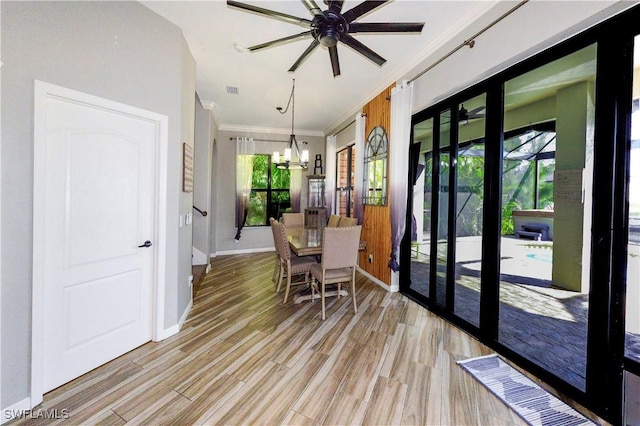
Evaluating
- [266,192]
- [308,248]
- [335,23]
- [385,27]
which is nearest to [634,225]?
[385,27]

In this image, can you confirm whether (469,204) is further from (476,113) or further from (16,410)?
(16,410)

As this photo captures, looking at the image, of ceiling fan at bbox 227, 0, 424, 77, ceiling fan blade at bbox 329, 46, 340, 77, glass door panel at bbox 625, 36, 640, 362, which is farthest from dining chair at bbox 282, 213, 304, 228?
glass door panel at bbox 625, 36, 640, 362

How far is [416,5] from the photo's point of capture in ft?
7.51

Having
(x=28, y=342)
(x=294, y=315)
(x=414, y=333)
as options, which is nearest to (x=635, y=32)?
(x=414, y=333)

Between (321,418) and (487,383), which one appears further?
(487,383)

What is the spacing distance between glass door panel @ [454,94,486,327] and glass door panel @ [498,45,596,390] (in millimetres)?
241

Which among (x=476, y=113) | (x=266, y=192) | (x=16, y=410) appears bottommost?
(x=16, y=410)

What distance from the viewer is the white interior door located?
5.98 feet

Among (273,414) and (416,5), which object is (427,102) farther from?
(273,414)

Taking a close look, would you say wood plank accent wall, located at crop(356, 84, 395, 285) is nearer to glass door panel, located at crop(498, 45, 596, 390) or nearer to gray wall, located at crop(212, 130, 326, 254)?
glass door panel, located at crop(498, 45, 596, 390)

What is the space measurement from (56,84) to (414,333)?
351 centimetres

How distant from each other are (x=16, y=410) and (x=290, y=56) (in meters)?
3.72

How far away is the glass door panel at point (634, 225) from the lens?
154 cm

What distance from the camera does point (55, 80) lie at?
177 centimetres
